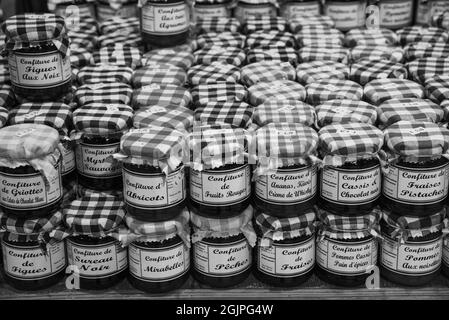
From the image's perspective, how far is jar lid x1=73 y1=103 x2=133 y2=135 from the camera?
235 cm

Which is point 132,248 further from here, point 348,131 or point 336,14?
point 336,14

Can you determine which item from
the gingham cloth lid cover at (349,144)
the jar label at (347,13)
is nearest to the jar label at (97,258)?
the gingham cloth lid cover at (349,144)

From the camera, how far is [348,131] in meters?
2.28

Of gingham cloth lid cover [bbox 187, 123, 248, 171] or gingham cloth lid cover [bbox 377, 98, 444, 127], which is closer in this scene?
gingham cloth lid cover [bbox 187, 123, 248, 171]

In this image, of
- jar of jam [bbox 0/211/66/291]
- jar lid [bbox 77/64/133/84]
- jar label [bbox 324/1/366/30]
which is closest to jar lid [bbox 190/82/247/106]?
jar lid [bbox 77/64/133/84]

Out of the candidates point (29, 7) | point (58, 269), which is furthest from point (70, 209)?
point (29, 7)

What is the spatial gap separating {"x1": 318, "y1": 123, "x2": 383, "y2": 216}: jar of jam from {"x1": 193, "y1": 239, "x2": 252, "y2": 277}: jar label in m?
0.27

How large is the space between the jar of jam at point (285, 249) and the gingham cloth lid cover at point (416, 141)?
30 cm

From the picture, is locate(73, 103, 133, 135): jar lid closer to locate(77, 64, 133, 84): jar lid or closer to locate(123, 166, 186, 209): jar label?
locate(123, 166, 186, 209): jar label

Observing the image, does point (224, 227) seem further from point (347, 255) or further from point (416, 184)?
point (416, 184)

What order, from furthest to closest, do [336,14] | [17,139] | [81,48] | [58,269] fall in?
[336,14] → [81,48] → [58,269] → [17,139]

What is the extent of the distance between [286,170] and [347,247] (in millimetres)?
305

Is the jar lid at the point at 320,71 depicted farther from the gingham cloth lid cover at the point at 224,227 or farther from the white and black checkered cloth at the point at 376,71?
the gingham cloth lid cover at the point at 224,227

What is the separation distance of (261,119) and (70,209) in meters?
0.61
